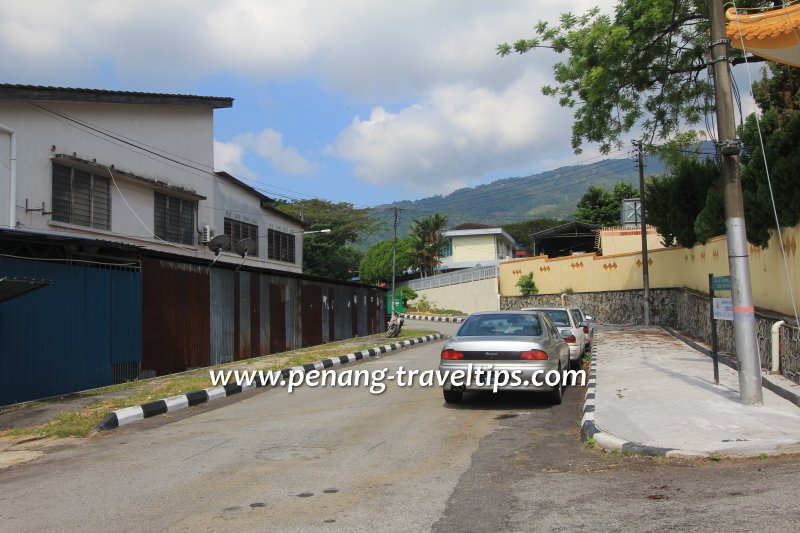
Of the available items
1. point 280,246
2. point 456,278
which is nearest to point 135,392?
point 280,246

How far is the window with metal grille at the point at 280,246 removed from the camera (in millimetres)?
30250

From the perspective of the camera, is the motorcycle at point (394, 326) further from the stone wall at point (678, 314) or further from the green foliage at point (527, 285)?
the green foliage at point (527, 285)

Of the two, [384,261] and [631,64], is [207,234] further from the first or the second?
[384,261]

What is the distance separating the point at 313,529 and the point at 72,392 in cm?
927

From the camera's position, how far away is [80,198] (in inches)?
709

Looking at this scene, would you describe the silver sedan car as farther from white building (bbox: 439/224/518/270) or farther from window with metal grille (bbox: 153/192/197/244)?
white building (bbox: 439/224/518/270)

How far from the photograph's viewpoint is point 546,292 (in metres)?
45.2

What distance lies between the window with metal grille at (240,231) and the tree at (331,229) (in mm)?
29899

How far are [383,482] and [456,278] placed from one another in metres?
48.4

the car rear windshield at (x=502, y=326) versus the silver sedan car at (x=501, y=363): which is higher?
the car rear windshield at (x=502, y=326)

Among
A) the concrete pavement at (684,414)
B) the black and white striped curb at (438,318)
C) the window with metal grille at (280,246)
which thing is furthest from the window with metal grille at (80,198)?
the black and white striped curb at (438,318)

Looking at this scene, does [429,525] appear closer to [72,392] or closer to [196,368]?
[72,392]

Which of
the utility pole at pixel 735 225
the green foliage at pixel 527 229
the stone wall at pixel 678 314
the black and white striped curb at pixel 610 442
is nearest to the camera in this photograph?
the black and white striped curb at pixel 610 442

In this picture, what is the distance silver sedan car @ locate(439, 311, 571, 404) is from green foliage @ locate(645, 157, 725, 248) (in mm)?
13804
